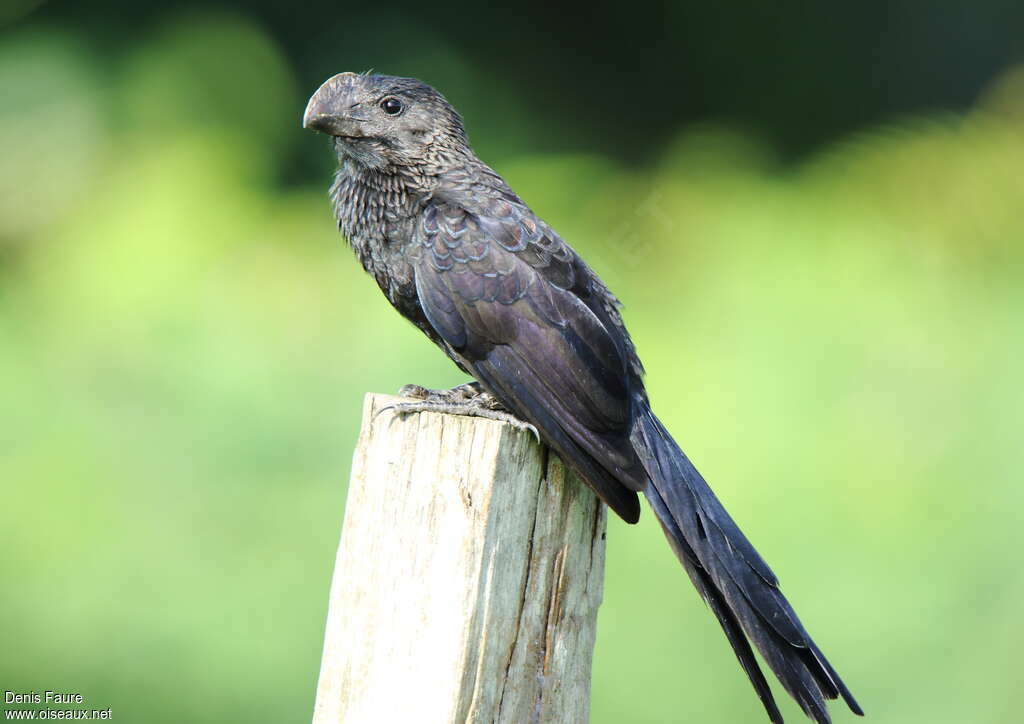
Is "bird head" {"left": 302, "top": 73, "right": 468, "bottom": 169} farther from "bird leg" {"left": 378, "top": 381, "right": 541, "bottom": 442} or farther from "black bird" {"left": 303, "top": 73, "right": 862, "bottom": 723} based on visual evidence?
"bird leg" {"left": 378, "top": 381, "right": 541, "bottom": 442}

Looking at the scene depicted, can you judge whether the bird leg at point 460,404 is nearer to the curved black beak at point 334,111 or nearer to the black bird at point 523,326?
the black bird at point 523,326

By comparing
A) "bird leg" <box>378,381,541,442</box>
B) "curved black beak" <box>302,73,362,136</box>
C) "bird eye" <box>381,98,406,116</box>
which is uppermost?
"bird eye" <box>381,98,406,116</box>

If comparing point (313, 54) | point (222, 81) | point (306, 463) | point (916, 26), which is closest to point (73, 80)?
point (222, 81)

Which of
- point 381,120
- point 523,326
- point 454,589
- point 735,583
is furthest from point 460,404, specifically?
point 381,120

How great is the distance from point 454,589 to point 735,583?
2.17 ft

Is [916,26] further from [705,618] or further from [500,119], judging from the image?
[705,618]

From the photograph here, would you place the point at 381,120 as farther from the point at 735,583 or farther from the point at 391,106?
the point at 735,583

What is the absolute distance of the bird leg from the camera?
228 cm

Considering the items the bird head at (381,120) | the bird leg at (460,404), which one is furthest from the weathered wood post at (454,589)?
the bird head at (381,120)

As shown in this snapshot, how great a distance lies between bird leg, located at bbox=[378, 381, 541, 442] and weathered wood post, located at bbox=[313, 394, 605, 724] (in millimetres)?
84

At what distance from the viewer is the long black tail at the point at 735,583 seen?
2154mm

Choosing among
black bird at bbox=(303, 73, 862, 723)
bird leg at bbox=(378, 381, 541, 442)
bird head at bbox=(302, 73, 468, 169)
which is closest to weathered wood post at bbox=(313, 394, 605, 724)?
bird leg at bbox=(378, 381, 541, 442)

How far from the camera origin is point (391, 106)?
120 inches

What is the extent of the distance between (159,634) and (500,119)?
333cm
